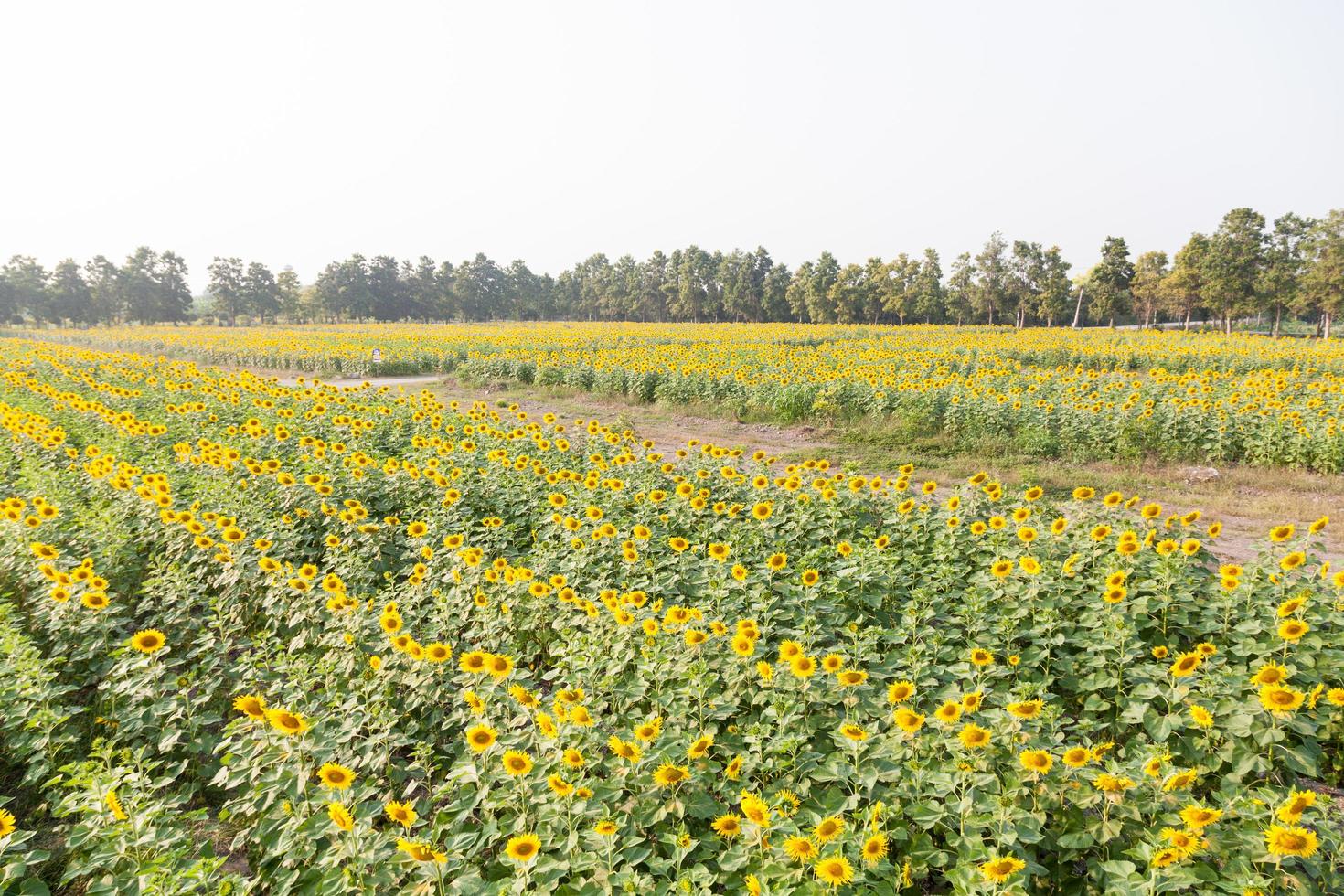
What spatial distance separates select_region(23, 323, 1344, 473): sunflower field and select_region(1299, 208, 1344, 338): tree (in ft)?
78.6

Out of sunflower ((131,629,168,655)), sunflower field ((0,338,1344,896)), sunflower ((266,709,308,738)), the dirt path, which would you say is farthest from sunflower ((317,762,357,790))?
the dirt path

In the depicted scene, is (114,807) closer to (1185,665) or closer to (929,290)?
(1185,665)

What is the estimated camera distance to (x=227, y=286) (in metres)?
83.4

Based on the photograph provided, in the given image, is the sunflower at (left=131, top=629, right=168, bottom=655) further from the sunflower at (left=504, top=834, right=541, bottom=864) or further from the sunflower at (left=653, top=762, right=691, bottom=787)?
the sunflower at (left=653, top=762, right=691, bottom=787)

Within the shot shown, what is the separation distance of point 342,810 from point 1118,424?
12.1m

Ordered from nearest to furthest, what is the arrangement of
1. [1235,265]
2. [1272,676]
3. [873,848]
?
[873,848], [1272,676], [1235,265]

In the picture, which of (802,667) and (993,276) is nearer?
(802,667)

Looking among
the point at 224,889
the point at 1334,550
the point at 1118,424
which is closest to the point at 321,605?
the point at 224,889

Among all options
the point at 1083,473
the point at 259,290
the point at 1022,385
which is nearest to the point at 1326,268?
the point at 1022,385

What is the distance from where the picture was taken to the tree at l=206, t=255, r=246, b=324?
8262 centimetres

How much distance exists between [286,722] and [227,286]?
10220 cm

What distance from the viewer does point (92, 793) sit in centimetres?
234

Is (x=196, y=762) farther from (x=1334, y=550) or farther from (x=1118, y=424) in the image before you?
(x=1118, y=424)

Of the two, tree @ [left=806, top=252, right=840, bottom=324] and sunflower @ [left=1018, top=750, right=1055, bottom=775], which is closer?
sunflower @ [left=1018, top=750, right=1055, bottom=775]
